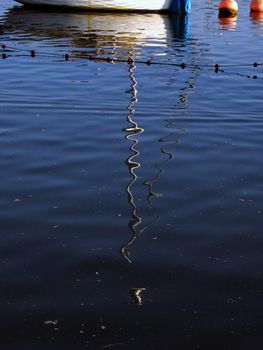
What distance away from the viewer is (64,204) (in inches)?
417

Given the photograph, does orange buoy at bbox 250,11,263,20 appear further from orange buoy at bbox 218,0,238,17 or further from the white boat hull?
the white boat hull

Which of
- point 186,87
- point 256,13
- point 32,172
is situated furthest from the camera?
point 256,13

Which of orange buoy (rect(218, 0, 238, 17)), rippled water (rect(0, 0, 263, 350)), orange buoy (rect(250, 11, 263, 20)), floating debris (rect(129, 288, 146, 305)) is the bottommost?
floating debris (rect(129, 288, 146, 305))

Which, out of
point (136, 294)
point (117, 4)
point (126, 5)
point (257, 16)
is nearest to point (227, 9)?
point (257, 16)

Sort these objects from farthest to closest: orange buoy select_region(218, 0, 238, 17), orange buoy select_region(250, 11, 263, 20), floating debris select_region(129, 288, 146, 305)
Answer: orange buoy select_region(218, 0, 238, 17), orange buoy select_region(250, 11, 263, 20), floating debris select_region(129, 288, 146, 305)

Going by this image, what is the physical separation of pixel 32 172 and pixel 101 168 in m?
1.55

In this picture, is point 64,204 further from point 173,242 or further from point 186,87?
point 186,87

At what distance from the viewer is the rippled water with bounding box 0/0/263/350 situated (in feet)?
23.3

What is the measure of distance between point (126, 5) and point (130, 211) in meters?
42.9

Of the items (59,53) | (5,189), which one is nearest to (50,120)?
(5,189)

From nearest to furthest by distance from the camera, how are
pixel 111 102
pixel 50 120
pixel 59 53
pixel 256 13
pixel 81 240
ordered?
pixel 81 240 → pixel 50 120 → pixel 111 102 → pixel 59 53 → pixel 256 13

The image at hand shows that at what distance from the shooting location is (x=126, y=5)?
1973 inches

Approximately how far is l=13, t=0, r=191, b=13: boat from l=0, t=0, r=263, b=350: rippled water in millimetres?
28793

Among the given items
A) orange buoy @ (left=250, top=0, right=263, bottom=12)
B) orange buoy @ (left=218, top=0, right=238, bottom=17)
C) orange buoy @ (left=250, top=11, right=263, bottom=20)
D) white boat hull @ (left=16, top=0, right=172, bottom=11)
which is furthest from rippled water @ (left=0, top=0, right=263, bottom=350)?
orange buoy @ (left=250, top=0, right=263, bottom=12)
